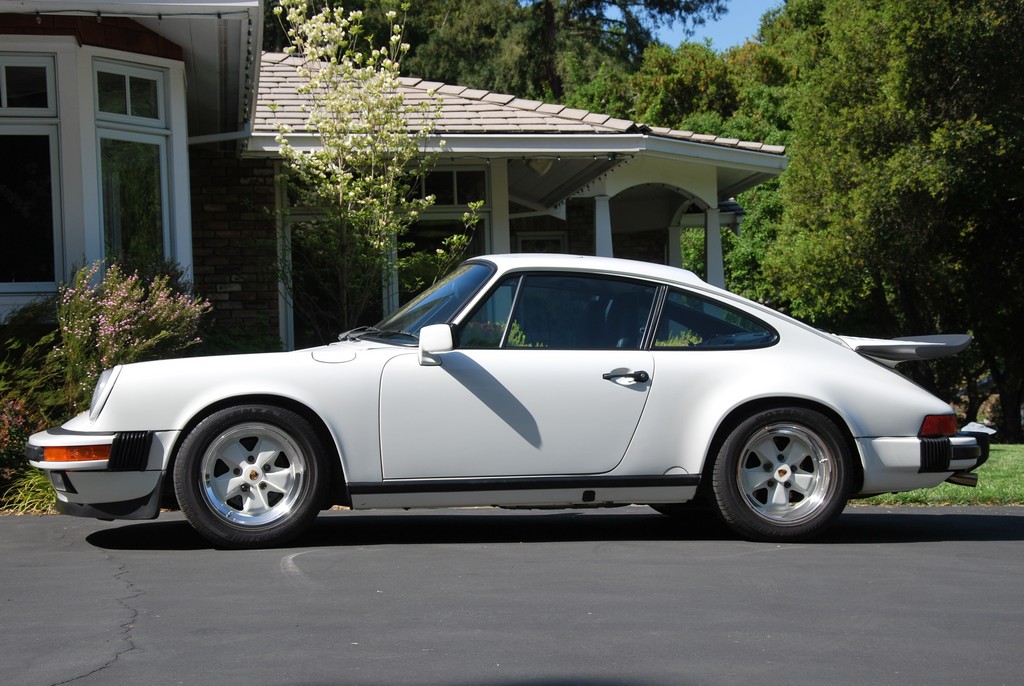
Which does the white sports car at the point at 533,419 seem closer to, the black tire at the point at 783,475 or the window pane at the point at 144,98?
the black tire at the point at 783,475

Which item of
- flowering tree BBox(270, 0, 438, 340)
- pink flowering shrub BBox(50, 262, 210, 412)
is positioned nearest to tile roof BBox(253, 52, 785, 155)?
flowering tree BBox(270, 0, 438, 340)

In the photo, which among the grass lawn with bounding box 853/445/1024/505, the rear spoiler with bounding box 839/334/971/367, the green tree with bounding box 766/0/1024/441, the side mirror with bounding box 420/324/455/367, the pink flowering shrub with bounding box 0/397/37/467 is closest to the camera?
the side mirror with bounding box 420/324/455/367

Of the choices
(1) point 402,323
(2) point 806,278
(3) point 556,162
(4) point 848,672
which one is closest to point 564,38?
(2) point 806,278

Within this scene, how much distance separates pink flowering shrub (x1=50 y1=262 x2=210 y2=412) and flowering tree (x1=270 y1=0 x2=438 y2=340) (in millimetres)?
2374

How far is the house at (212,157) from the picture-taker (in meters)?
9.42

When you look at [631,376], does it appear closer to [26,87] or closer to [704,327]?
[704,327]

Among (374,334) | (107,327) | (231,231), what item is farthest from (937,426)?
(231,231)

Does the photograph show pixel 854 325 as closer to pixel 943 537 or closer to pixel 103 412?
pixel 943 537

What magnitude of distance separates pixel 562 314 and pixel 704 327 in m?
0.75

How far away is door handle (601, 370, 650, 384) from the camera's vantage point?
5.92 metres

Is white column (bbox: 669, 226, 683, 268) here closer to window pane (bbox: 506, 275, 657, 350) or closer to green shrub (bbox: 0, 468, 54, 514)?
green shrub (bbox: 0, 468, 54, 514)

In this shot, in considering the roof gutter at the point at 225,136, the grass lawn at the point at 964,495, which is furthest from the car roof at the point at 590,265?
the roof gutter at the point at 225,136

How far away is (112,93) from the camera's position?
983 cm

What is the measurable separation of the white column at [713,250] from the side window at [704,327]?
8850mm
